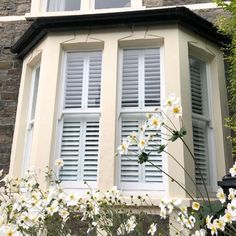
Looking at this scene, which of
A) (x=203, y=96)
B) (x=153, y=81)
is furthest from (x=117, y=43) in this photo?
(x=203, y=96)

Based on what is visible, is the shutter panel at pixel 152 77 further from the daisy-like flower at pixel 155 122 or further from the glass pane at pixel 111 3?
the daisy-like flower at pixel 155 122

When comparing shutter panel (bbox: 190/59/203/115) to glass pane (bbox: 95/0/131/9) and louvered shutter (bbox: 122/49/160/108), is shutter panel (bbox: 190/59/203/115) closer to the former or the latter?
louvered shutter (bbox: 122/49/160/108)

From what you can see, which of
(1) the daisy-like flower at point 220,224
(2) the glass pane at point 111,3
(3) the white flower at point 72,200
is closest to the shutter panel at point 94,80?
(2) the glass pane at point 111,3

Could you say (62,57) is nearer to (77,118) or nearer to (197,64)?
(77,118)

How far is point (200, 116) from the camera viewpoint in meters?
4.56

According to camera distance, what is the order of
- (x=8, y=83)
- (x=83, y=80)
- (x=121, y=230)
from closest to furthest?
1. (x=121, y=230)
2. (x=83, y=80)
3. (x=8, y=83)

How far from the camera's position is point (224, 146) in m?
4.50

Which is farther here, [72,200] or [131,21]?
[131,21]

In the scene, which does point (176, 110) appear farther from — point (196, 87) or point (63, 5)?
point (63, 5)

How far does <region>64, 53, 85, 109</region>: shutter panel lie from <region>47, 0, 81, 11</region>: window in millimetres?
1821

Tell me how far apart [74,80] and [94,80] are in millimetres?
288

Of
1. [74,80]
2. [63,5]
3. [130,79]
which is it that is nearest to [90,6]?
[63,5]

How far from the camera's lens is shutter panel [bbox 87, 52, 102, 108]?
450cm

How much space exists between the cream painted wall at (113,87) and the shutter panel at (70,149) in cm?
15
